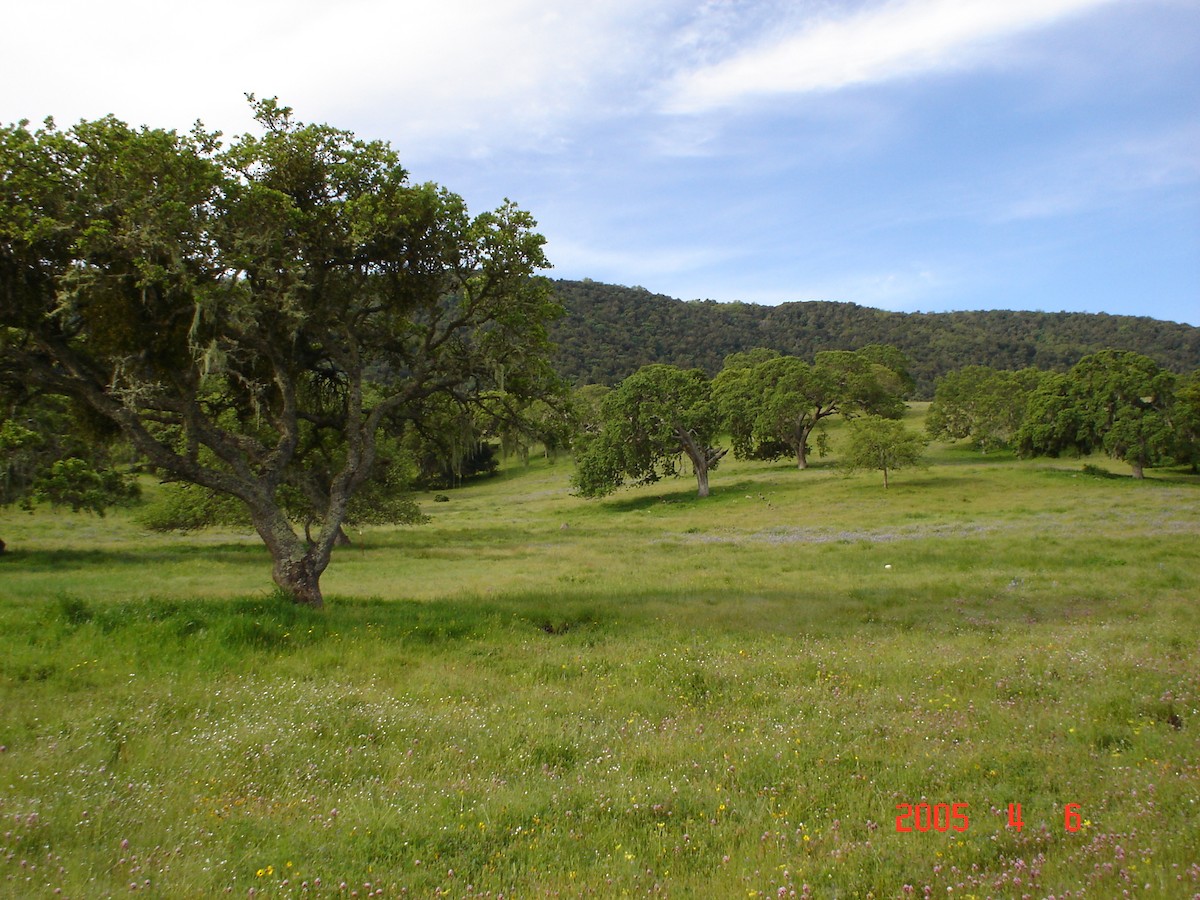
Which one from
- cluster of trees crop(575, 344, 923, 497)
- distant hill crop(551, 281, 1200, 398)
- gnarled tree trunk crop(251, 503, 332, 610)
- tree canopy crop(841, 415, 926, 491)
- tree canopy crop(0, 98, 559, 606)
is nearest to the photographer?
tree canopy crop(0, 98, 559, 606)

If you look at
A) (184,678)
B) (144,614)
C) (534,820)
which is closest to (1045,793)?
(534,820)

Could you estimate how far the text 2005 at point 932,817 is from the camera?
5.38 m

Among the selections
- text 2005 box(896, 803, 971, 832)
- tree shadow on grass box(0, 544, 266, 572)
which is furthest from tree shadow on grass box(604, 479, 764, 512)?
text 2005 box(896, 803, 971, 832)

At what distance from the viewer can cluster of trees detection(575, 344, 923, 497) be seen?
180ft

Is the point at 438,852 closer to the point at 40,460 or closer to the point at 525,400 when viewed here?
the point at 525,400

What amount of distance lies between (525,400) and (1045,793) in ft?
39.7

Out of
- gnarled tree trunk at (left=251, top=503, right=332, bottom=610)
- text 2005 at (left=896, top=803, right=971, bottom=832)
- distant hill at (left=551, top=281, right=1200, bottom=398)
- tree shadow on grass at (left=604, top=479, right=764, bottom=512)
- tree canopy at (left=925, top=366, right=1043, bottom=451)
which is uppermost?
distant hill at (left=551, top=281, right=1200, bottom=398)

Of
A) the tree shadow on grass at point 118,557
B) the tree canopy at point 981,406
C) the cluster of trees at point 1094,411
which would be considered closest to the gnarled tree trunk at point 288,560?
the tree shadow on grass at point 118,557

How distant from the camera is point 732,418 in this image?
6700cm

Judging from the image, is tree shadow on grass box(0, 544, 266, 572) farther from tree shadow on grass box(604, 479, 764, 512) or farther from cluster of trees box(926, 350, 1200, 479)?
cluster of trees box(926, 350, 1200, 479)

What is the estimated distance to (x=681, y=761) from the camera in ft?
22.2

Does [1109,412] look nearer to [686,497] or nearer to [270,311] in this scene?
[686,497]

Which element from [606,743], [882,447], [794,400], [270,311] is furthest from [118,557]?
[794,400]
